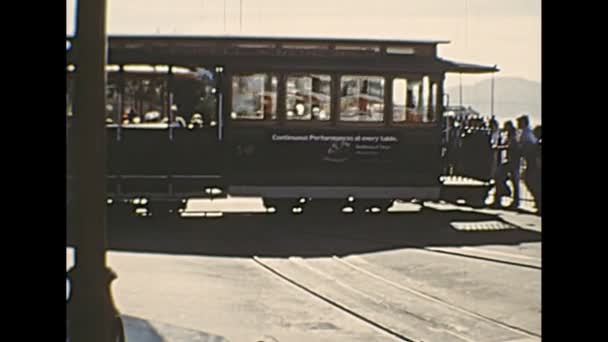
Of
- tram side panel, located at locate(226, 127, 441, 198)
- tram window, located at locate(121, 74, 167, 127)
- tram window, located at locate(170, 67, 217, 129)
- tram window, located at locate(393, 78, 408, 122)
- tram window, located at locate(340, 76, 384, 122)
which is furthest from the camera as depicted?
tram side panel, located at locate(226, 127, 441, 198)

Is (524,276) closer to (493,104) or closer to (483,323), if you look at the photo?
(483,323)

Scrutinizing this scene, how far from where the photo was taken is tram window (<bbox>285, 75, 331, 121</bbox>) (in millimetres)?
4641

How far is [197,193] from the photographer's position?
179 inches

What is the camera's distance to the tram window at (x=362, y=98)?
4571 mm

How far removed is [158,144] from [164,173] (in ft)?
0.91

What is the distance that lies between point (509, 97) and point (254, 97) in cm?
273

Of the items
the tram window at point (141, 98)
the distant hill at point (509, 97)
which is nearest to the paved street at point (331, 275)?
the tram window at point (141, 98)

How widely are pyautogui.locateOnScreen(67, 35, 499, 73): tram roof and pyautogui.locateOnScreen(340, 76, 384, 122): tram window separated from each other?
0.32 meters

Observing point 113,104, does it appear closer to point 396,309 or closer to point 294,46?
point 294,46

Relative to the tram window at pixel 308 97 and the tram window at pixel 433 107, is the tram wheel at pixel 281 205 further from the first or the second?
the tram window at pixel 433 107

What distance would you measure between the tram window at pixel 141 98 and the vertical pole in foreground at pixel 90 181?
99 centimetres

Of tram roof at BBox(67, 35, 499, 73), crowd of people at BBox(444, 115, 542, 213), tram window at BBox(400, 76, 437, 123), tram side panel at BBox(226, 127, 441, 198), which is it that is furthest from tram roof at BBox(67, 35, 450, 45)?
tram side panel at BBox(226, 127, 441, 198)

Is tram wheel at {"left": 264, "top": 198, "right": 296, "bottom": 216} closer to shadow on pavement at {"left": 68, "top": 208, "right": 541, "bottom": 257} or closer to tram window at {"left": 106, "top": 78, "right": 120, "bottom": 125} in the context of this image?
shadow on pavement at {"left": 68, "top": 208, "right": 541, "bottom": 257}

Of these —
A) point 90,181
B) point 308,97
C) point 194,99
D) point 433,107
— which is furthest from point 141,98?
point 308,97
